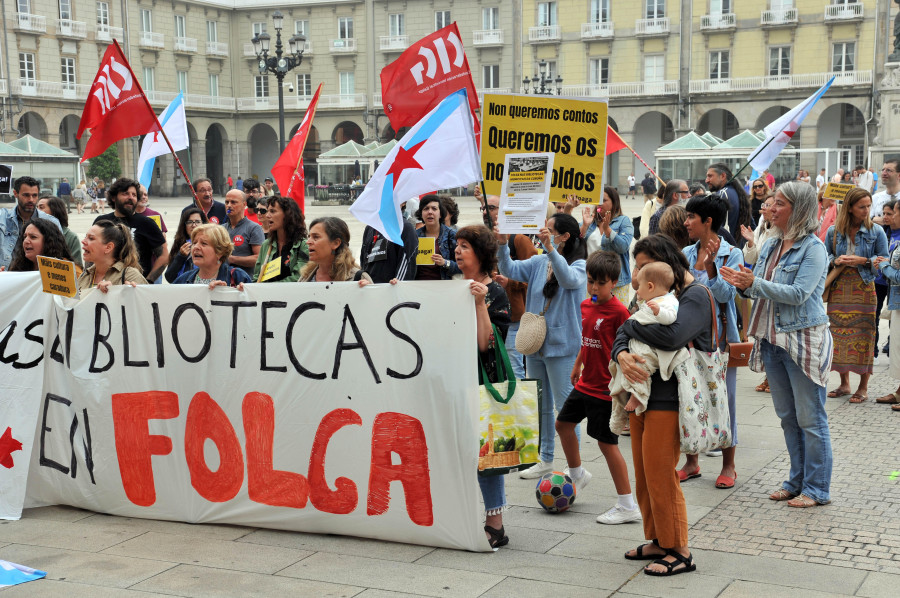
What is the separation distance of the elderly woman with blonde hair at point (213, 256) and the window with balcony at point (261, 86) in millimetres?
56694

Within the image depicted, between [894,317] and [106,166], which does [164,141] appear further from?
[106,166]

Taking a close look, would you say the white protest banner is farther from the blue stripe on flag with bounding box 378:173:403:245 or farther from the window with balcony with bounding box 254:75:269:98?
the window with balcony with bounding box 254:75:269:98

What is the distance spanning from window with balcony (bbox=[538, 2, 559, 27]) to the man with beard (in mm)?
48168

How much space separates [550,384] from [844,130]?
51.3 meters

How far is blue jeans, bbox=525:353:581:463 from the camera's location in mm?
5863

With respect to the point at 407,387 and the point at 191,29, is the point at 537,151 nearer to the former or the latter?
the point at 407,387

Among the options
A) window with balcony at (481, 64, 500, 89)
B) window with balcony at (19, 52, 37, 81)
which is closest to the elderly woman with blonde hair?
window with balcony at (19, 52, 37, 81)

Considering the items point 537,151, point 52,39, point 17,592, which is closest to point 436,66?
point 537,151

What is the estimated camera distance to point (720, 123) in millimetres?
55969

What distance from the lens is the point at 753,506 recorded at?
5.55m

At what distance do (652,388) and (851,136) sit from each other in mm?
52340

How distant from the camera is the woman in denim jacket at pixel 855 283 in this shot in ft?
26.0

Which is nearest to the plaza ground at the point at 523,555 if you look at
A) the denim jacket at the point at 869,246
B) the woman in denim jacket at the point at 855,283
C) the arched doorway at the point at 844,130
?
the woman in denim jacket at the point at 855,283

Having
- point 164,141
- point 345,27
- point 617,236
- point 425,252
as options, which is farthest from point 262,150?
point 425,252
